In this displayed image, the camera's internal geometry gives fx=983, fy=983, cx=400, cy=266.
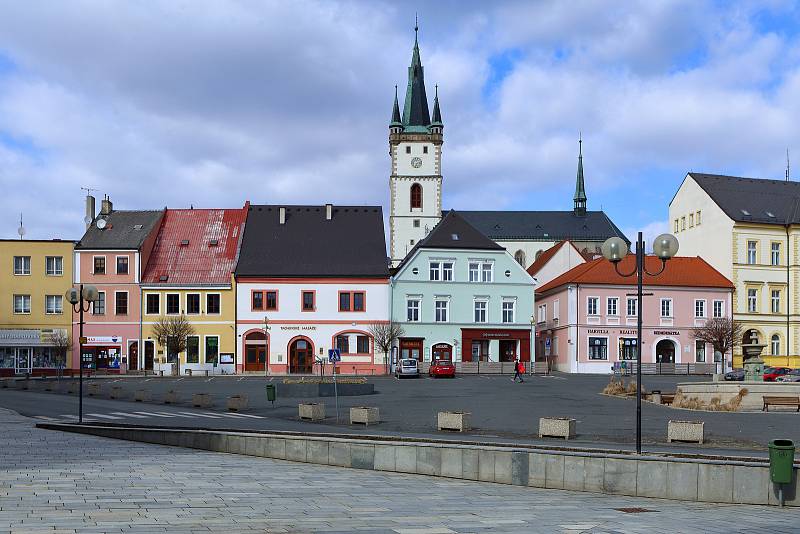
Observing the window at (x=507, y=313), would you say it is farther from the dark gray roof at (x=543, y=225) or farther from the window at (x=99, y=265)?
the dark gray roof at (x=543, y=225)

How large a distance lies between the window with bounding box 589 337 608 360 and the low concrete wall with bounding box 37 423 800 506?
183ft

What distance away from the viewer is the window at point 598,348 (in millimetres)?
75375

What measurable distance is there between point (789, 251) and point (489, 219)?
155 feet

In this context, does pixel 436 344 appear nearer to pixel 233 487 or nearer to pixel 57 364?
pixel 57 364

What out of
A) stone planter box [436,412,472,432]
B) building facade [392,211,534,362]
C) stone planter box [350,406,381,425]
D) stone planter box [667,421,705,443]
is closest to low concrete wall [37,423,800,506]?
stone planter box [667,421,705,443]

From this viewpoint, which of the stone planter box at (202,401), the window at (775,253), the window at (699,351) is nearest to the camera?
the stone planter box at (202,401)

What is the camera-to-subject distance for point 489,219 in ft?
406

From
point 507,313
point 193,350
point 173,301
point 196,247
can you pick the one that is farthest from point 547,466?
point 196,247

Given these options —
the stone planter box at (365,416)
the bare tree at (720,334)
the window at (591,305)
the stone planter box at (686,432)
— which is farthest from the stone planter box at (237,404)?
the bare tree at (720,334)

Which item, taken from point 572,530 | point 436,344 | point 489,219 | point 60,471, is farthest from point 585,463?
point 489,219

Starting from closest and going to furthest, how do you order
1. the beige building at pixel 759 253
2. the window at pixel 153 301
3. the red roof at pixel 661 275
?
the window at pixel 153 301, the red roof at pixel 661 275, the beige building at pixel 759 253

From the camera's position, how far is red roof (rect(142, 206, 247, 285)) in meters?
73.8

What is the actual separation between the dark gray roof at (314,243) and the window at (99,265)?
10.00 m

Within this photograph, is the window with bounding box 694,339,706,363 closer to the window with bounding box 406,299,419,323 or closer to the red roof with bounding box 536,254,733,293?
the red roof with bounding box 536,254,733,293
